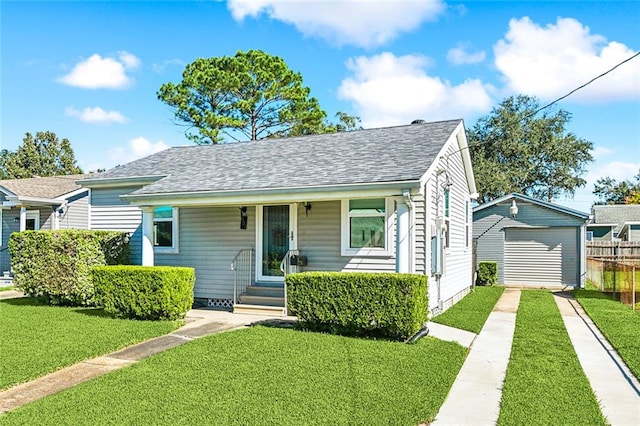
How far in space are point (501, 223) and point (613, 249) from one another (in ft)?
38.6

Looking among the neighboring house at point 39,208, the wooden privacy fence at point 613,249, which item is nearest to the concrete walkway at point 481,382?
the neighboring house at point 39,208

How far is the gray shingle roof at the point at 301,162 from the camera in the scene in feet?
31.3

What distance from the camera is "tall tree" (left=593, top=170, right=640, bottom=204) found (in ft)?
182

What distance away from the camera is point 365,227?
10.1 meters

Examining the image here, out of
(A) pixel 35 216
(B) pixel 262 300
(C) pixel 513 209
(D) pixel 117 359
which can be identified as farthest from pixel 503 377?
(A) pixel 35 216

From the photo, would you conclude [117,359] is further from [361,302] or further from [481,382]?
[481,382]

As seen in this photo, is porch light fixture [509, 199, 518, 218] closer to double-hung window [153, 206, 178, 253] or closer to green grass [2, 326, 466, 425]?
green grass [2, 326, 466, 425]

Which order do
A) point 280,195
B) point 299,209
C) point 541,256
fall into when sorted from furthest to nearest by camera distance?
point 541,256 → point 299,209 → point 280,195

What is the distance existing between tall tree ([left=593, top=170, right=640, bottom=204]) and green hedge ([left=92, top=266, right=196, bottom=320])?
57913 millimetres

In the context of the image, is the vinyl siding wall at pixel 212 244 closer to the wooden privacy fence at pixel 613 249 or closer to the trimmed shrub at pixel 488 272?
Result: the trimmed shrub at pixel 488 272

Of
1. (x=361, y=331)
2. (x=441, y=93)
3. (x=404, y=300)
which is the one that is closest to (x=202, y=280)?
(x=361, y=331)

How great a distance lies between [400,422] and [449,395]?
1176 mm

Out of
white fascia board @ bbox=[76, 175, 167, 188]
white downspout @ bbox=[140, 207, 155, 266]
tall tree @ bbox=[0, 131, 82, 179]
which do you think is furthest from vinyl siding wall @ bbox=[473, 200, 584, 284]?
tall tree @ bbox=[0, 131, 82, 179]

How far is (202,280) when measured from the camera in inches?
465
